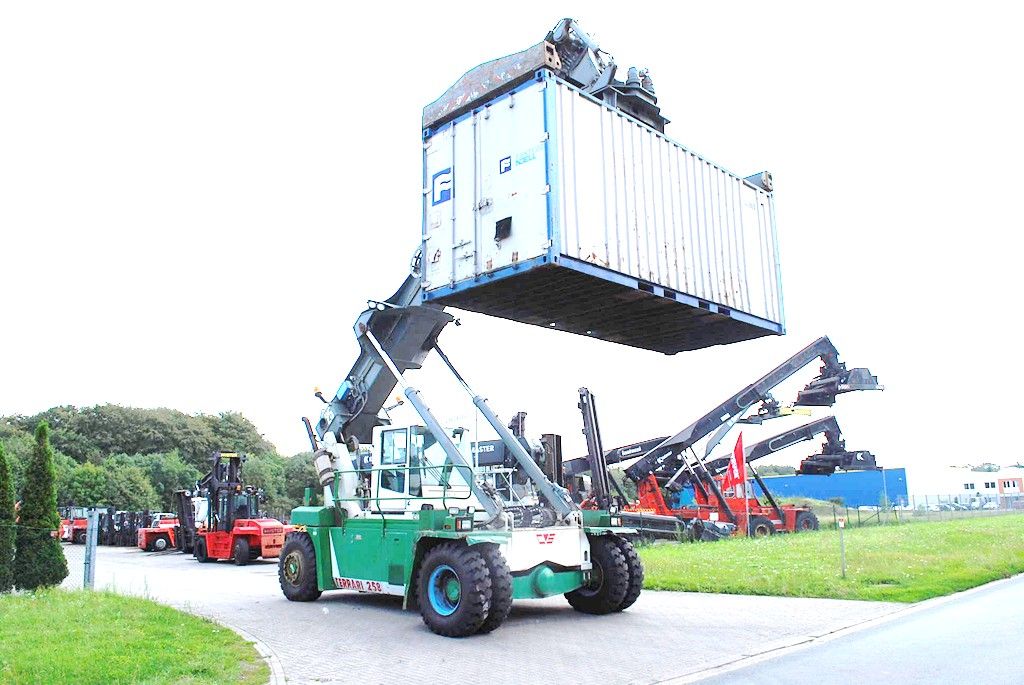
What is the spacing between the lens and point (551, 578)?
11781 mm

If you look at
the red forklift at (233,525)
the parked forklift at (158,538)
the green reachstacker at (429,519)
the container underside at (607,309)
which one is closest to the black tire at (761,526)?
the red forklift at (233,525)

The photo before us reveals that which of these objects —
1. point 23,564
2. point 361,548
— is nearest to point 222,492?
point 23,564

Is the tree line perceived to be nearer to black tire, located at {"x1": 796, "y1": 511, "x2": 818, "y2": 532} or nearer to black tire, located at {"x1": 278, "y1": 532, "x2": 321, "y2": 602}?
black tire, located at {"x1": 796, "y1": 511, "x2": 818, "y2": 532}

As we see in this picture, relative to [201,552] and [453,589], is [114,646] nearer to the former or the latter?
[453,589]

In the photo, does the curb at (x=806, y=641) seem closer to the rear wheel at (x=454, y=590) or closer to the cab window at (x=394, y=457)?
the rear wheel at (x=454, y=590)

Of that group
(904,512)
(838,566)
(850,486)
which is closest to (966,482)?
(850,486)

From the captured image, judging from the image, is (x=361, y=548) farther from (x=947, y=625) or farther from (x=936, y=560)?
(x=936, y=560)

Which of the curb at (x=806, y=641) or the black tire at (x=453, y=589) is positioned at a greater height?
the black tire at (x=453, y=589)

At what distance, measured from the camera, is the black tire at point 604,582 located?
12.3 m

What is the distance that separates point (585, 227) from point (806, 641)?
570 cm

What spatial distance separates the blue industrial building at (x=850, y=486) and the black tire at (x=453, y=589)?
51.7 metres

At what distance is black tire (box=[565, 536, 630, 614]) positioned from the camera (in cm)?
1234

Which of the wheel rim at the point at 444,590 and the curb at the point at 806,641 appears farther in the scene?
the wheel rim at the point at 444,590

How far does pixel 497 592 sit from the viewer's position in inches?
416
